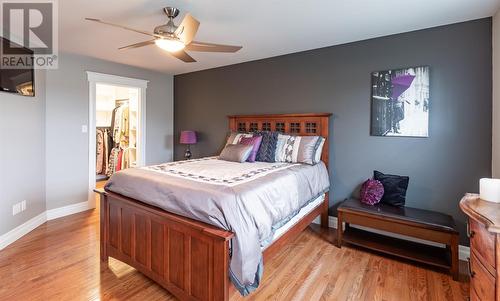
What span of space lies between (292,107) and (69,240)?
3205mm

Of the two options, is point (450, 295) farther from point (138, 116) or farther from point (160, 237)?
point (138, 116)

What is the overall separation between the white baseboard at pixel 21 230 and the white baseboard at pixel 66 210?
3.2 inches

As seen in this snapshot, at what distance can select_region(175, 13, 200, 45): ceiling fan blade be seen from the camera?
193cm

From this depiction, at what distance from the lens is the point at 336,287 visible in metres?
2.11

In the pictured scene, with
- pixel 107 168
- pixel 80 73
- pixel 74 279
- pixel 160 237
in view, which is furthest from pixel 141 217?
pixel 107 168

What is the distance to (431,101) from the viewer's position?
2674mm

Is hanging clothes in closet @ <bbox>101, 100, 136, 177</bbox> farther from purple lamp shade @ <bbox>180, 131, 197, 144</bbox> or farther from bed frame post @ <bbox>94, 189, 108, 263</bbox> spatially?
bed frame post @ <bbox>94, 189, 108, 263</bbox>

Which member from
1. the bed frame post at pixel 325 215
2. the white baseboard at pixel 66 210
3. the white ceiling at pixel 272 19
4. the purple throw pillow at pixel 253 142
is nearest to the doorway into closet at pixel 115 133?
the white baseboard at pixel 66 210

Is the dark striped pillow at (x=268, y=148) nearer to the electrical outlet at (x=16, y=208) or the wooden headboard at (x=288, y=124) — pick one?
the wooden headboard at (x=288, y=124)

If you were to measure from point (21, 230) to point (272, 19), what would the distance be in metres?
3.64

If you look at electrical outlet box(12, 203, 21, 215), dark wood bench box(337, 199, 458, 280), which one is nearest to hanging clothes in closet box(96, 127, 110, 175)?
electrical outlet box(12, 203, 21, 215)

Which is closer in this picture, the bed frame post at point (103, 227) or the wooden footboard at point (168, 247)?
the wooden footboard at point (168, 247)

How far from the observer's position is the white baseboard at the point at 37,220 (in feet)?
9.02

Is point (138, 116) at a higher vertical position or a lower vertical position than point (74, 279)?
higher
